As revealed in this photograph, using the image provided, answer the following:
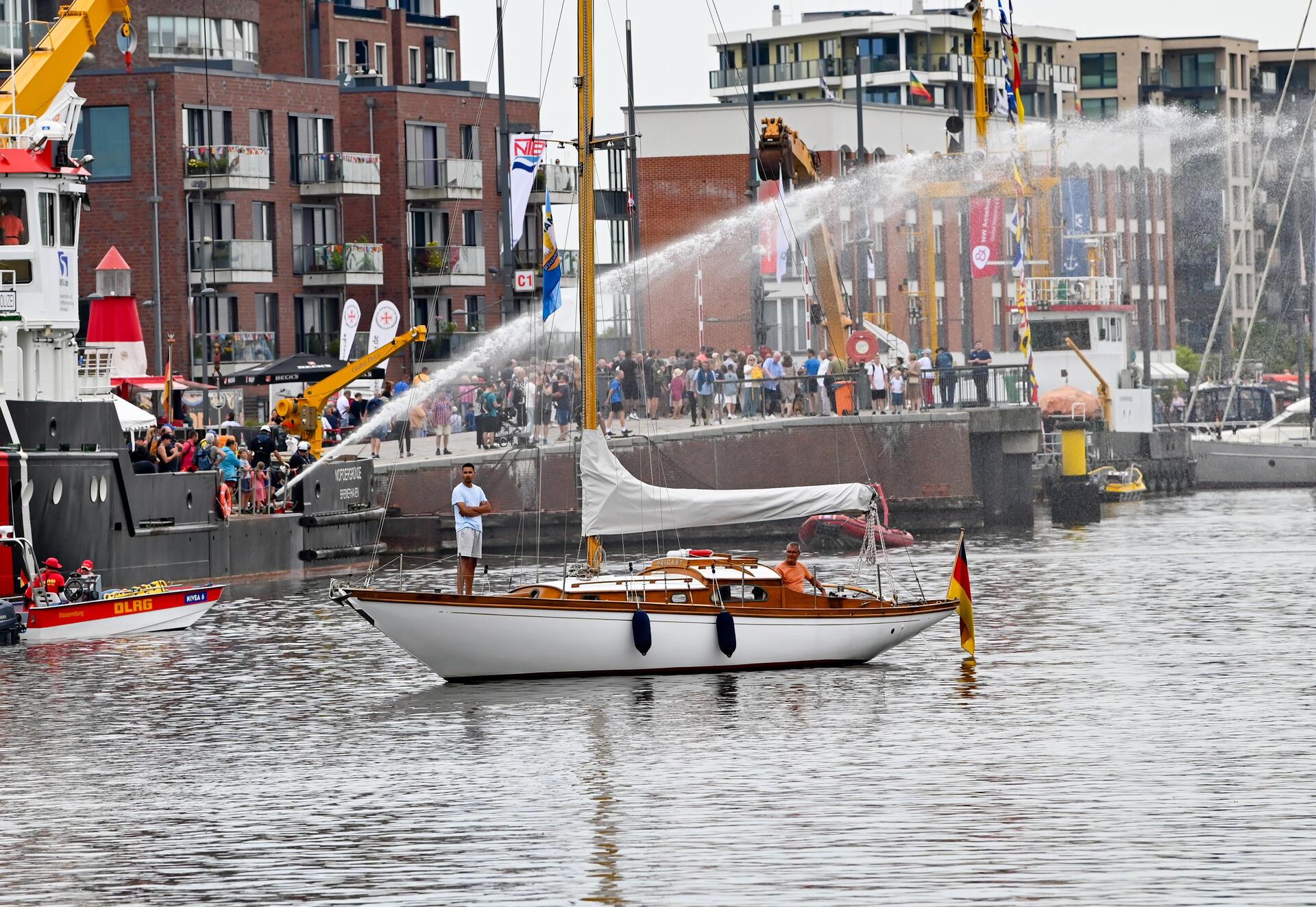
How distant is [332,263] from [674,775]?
78.8 m

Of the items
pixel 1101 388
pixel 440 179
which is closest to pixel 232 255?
pixel 440 179

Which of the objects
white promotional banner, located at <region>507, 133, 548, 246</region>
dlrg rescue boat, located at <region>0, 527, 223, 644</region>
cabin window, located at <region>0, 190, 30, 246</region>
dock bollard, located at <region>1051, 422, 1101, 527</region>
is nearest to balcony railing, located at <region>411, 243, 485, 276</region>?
dock bollard, located at <region>1051, 422, 1101, 527</region>

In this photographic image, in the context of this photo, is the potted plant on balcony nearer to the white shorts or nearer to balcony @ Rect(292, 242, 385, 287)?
balcony @ Rect(292, 242, 385, 287)

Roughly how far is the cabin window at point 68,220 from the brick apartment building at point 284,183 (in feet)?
116

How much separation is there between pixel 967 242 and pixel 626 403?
45.9m

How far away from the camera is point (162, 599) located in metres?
49.6

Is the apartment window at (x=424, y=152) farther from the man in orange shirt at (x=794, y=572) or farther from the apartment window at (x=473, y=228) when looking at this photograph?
the man in orange shirt at (x=794, y=572)

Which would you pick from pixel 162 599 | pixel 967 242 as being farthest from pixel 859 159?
pixel 162 599

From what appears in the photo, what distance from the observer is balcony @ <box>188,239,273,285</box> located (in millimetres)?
100625

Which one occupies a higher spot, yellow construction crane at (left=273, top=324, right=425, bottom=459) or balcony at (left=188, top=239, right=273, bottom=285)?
balcony at (left=188, top=239, right=273, bottom=285)

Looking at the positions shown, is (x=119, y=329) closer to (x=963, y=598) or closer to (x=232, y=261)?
(x=232, y=261)

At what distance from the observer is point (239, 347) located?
10119 centimetres

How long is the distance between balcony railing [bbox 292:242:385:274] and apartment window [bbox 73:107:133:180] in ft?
32.8

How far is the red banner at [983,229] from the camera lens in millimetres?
98812
